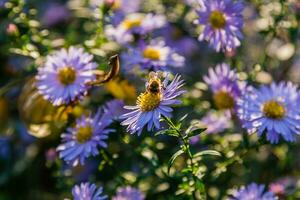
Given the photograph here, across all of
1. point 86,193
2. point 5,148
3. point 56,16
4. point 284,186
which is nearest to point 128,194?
point 86,193

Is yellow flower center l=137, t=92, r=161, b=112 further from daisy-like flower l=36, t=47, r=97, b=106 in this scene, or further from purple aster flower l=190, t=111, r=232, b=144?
purple aster flower l=190, t=111, r=232, b=144

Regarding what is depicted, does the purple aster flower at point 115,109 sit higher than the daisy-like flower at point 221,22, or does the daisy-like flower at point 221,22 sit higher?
the daisy-like flower at point 221,22

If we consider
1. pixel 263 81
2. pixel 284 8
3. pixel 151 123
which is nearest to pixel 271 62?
pixel 263 81

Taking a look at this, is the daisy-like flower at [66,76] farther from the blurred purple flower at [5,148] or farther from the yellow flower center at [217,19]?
the blurred purple flower at [5,148]

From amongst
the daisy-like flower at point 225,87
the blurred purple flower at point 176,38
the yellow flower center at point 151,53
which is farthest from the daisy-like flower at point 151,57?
the blurred purple flower at point 176,38

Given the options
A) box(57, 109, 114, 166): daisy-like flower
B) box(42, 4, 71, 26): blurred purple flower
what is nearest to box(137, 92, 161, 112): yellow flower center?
box(57, 109, 114, 166): daisy-like flower
